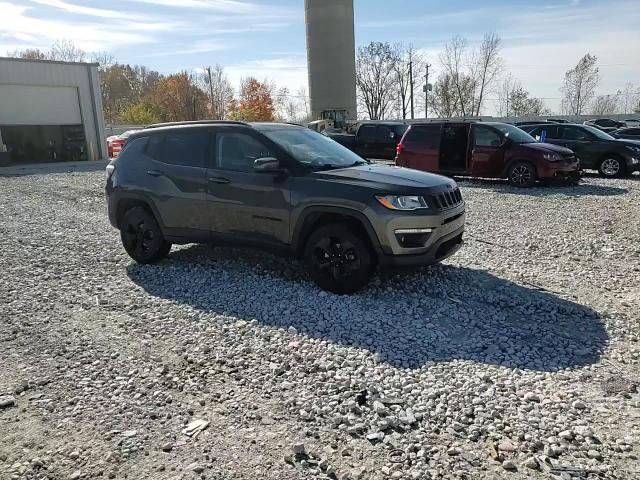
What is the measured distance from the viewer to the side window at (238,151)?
5789 mm

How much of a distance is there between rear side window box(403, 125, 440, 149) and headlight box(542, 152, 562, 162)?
286cm

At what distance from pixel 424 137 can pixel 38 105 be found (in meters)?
23.2

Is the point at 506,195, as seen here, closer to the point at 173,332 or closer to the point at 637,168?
the point at 637,168

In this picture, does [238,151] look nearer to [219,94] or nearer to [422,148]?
[422,148]

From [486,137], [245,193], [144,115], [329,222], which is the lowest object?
[329,222]

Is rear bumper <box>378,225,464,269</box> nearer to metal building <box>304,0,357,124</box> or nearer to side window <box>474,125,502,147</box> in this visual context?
side window <box>474,125,502,147</box>

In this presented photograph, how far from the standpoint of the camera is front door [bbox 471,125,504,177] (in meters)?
13.7

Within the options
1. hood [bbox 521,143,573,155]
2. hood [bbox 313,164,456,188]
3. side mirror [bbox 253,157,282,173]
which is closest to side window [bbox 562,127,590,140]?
hood [bbox 521,143,573,155]

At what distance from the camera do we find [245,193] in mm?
5762

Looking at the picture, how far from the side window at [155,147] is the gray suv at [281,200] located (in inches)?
0.6

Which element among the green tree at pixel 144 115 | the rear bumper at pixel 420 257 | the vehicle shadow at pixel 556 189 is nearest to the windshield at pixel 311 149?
the rear bumper at pixel 420 257

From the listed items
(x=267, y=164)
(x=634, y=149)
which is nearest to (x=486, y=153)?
(x=634, y=149)

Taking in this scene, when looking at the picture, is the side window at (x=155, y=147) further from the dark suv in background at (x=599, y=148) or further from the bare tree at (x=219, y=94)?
the bare tree at (x=219, y=94)

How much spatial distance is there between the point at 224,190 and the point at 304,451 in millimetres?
3667
